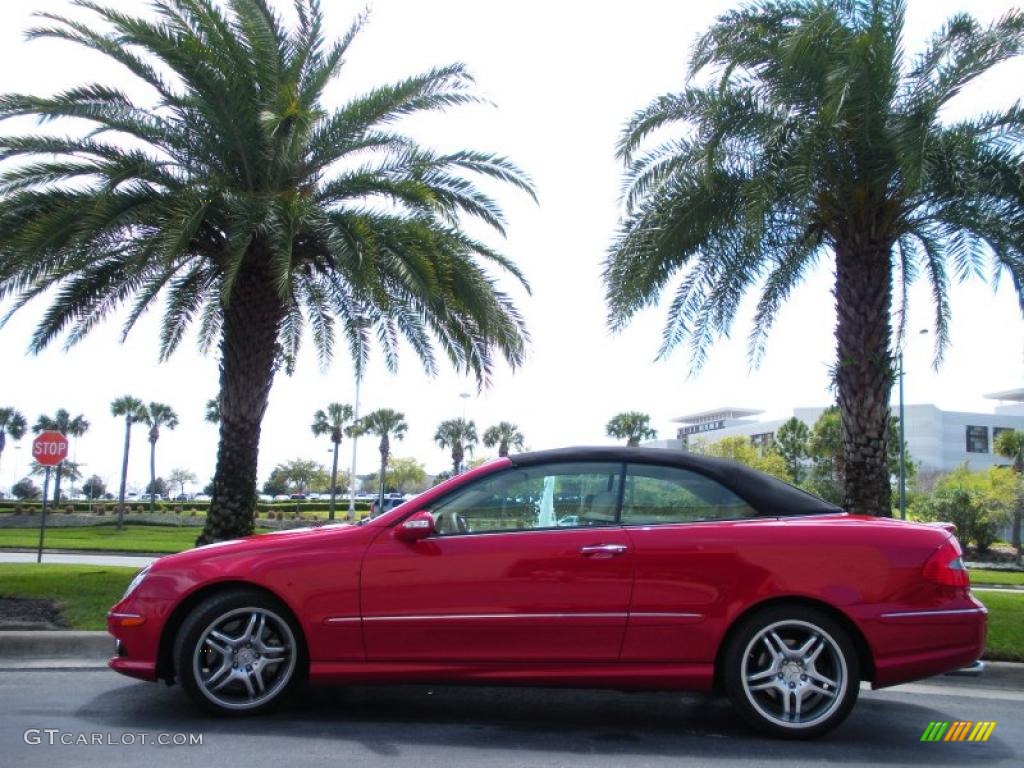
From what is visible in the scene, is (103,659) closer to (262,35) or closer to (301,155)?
(301,155)

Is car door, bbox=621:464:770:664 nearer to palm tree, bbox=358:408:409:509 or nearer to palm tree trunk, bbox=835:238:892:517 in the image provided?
palm tree trunk, bbox=835:238:892:517

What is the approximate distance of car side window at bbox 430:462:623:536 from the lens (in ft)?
16.8

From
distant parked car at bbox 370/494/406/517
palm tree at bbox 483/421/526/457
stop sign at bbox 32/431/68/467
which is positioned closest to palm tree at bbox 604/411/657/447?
palm tree at bbox 483/421/526/457

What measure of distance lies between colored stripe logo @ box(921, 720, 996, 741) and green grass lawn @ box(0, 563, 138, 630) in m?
5.97

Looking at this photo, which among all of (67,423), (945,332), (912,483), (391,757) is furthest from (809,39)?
(67,423)

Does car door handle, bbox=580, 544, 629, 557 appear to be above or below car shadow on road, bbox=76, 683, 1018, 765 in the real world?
above

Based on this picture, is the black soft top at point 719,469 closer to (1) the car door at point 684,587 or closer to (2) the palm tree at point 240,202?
(1) the car door at point 684,587

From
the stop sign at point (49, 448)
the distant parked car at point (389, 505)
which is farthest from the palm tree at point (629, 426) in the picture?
the stop sign at point (49, 448)

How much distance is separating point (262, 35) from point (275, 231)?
2564 millimetres

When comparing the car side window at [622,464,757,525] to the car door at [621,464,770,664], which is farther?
the car side window at [622,464,757,525]

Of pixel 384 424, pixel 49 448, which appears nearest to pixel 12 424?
Answer: pixel 384 424

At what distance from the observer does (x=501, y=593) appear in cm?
489

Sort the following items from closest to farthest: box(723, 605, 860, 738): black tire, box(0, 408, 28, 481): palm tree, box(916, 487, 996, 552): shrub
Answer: box(723, 605, 860, 738): black tire < box(916, 487, 996, 552): shrub < box(0, 408, 28, 481): palm tree

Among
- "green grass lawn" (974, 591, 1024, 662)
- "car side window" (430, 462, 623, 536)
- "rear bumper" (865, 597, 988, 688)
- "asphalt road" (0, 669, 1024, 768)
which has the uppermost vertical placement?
"car side window" (430, 462, 623, 536)
